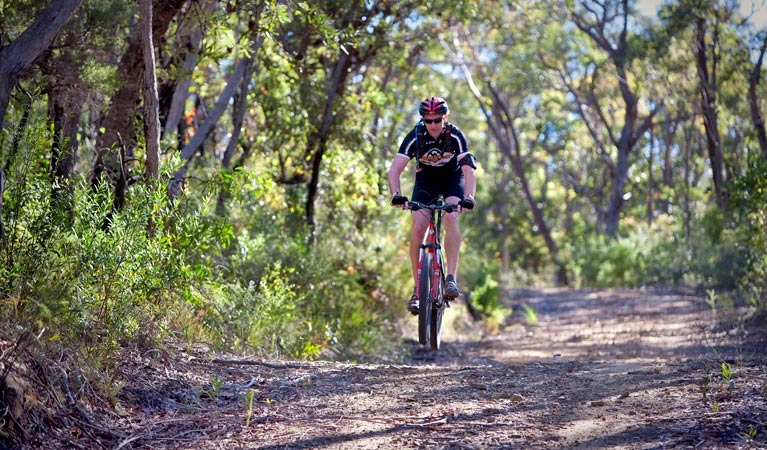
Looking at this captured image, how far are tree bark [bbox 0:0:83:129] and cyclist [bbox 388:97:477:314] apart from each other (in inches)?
127

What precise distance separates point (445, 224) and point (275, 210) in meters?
5.12

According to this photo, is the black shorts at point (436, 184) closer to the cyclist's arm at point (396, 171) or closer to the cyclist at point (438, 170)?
the cyclist at point (438, 170)

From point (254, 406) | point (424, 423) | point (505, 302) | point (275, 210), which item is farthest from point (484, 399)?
point (505, 302)

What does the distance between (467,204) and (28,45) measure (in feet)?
12.1

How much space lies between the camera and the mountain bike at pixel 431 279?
7.36 metres

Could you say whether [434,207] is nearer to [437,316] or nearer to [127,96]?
[437,316]

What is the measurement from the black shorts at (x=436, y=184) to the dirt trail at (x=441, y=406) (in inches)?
67.4

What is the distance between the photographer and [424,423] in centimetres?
493

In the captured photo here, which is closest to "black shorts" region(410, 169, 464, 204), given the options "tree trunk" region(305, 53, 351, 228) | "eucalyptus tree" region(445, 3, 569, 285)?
"tree trunk" region(305, 53, 351, 228)

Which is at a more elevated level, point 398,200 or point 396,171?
point 396,171

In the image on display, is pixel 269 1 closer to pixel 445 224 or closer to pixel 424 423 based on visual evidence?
pixel 445 224

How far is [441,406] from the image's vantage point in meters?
5.37

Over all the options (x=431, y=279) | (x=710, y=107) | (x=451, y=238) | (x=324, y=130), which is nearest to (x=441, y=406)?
(x=431, y=279)

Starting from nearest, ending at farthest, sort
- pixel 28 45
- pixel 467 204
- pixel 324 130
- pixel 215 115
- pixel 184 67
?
pixel 28 45 < pixel 467 204 < pixel 184 67 < pixel 215 115 < pixel 324 130
